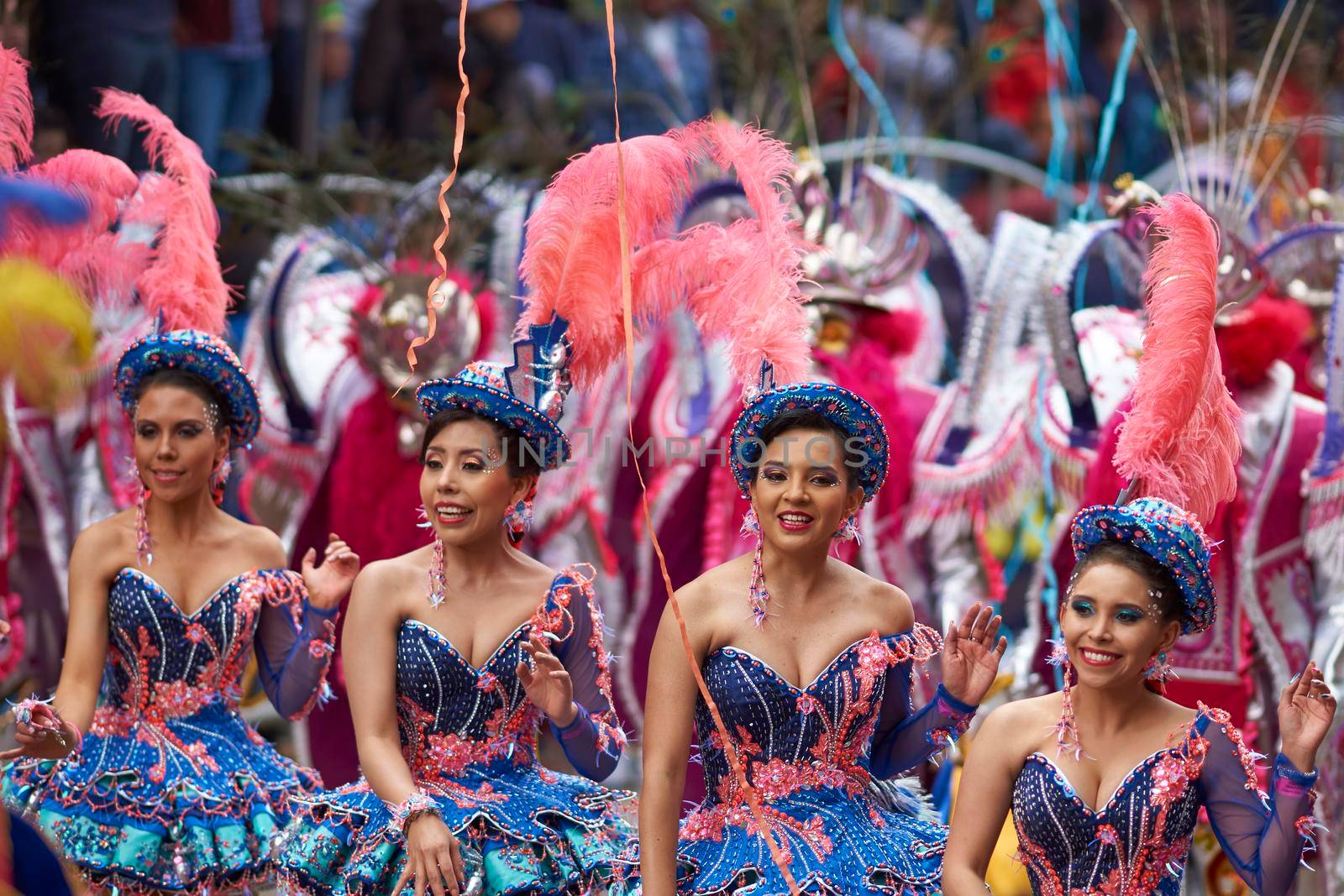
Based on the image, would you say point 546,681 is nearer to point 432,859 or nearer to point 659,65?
point 432,859

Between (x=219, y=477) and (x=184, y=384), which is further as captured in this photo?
(x=219, y=477)

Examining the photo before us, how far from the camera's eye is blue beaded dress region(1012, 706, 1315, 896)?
3.31m

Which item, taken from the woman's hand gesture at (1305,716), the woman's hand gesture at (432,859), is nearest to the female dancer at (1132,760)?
the woman's hand gesture at (1305,716)

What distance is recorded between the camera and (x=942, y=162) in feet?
29.1

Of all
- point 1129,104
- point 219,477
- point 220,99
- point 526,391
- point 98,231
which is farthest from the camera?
point 1129,104

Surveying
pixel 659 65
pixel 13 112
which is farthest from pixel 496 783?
pixel 659 65

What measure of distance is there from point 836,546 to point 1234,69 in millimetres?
3914

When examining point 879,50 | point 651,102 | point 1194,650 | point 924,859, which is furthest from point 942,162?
point 924,859

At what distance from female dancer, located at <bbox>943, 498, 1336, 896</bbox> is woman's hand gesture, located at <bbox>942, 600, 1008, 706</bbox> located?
6.9 inches

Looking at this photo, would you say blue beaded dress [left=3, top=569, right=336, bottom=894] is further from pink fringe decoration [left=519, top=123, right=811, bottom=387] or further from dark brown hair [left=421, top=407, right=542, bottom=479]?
pink fringe decoration [left=519, top=123, right=811, bottom=387]

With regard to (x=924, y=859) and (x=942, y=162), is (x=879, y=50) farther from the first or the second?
(x=924, y=859)

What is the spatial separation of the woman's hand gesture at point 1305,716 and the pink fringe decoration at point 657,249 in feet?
4.19

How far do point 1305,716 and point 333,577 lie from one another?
2.21 meters

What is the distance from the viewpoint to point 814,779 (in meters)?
3.64
